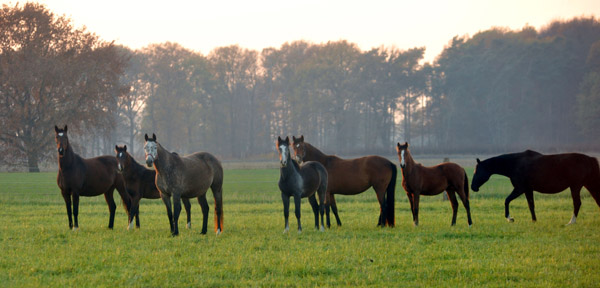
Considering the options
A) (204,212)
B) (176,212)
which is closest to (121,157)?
(176,212)

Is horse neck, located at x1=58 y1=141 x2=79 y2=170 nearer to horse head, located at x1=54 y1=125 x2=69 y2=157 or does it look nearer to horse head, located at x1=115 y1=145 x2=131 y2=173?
horse head, located at x1=54 y1=125 x2=69 y2=157

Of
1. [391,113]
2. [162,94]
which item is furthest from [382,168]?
[391,113]

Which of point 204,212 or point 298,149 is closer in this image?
point 204,212

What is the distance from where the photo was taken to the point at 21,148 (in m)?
47.9

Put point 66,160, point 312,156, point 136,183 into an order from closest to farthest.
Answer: point 66,160, point 136,183, point 312,156

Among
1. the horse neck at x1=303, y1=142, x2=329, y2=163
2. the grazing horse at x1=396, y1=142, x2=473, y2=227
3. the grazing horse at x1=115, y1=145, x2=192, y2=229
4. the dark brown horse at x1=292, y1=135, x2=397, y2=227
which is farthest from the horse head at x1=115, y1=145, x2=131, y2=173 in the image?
the grazing horse at x1=396, y1=142, x2=473, y2=227

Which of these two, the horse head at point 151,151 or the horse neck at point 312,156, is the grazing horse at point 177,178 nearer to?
the horse head at point 151,151

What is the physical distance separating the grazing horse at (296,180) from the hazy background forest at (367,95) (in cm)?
6048

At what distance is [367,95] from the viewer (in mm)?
82000

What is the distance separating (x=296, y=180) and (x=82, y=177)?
18.8 ft

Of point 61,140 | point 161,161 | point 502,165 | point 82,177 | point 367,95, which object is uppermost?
point 367,95

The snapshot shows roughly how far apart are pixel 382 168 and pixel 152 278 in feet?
27.1

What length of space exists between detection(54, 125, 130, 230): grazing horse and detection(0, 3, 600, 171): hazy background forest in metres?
57.5

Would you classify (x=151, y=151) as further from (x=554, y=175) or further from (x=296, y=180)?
(x=554, y=175)
